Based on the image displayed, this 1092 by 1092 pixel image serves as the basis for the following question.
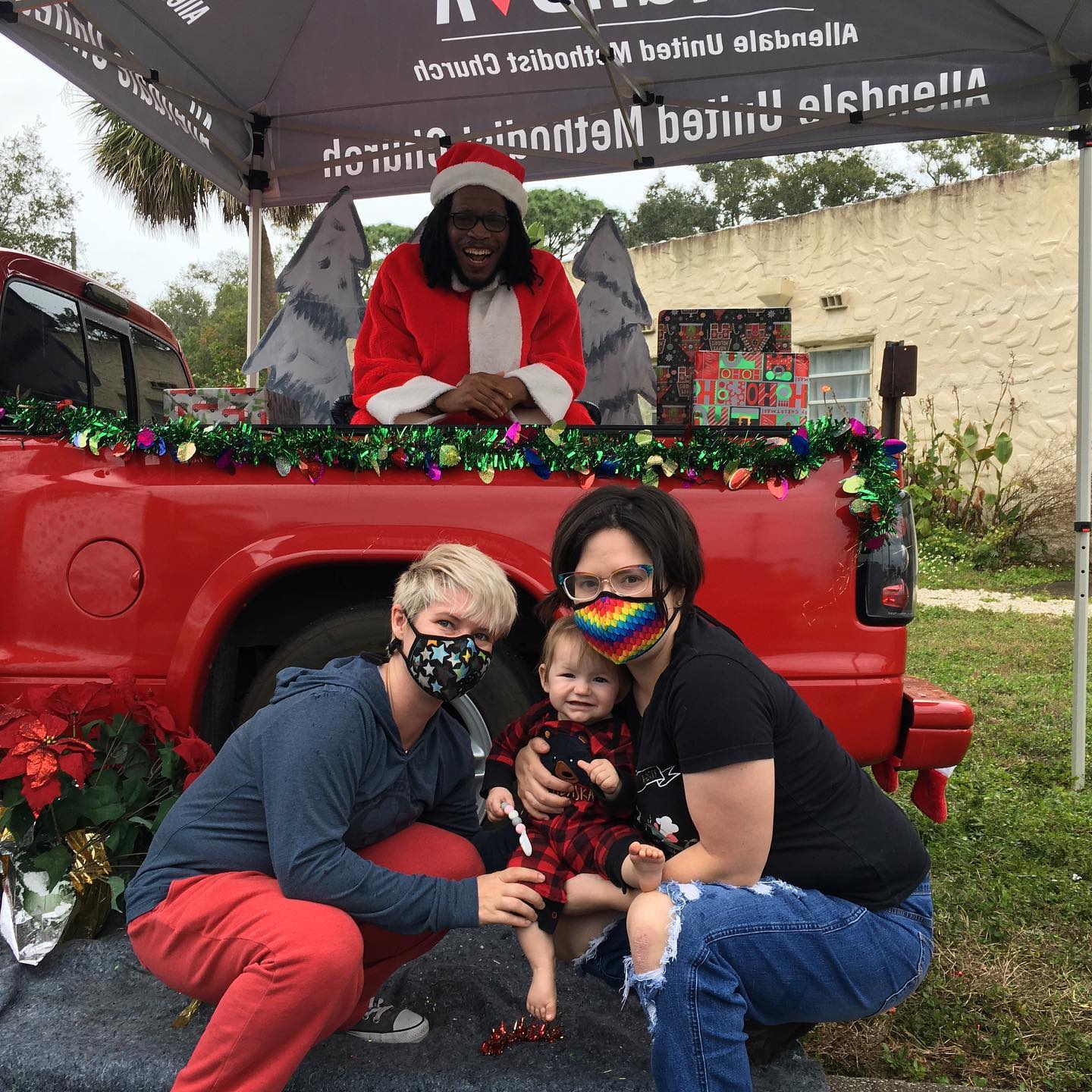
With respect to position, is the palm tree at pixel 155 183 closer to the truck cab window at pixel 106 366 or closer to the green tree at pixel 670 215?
the truck cab window at pixel 106 366

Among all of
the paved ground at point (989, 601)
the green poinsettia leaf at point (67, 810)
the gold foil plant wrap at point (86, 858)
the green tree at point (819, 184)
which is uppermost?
the green tree at point (819, 184)

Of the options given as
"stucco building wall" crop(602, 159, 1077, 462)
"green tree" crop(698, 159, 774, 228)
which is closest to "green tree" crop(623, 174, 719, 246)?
"green tree" crop(698, 159, 774, 228)

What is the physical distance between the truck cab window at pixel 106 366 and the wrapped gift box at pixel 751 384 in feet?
7.09

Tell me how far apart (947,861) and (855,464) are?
164 cm

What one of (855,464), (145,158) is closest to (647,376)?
(855,464)

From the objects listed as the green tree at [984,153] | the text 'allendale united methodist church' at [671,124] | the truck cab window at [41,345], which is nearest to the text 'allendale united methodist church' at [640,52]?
the text 'allendale united methodist church' at [671,124]

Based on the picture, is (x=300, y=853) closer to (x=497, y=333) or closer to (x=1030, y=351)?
(x=497, y=333)

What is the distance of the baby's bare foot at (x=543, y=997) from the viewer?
6.10 ft

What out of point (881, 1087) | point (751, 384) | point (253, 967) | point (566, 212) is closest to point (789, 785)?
point (881, 1087)

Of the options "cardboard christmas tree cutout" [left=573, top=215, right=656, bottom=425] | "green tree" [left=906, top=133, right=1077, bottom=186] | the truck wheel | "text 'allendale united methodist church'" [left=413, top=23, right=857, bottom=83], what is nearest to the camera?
the truck wheel

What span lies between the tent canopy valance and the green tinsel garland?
6.86ft

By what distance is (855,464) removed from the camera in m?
2.49

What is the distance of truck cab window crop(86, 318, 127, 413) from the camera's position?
11.9 feet

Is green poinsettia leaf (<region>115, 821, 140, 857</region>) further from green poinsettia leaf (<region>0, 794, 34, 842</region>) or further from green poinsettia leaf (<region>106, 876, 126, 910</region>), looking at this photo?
green poinsettia leaf (<region>0, 794, 34, 842</region>)
